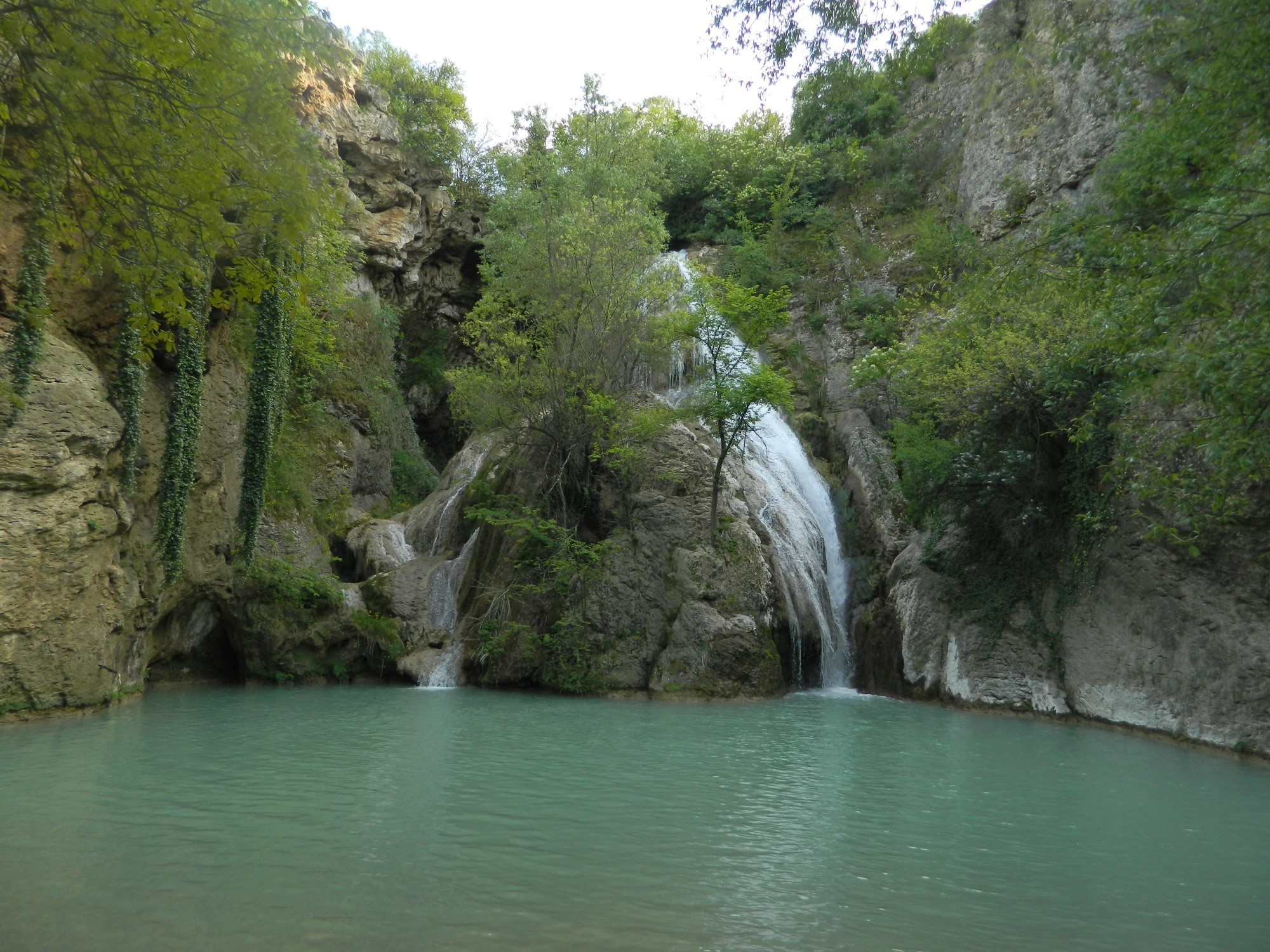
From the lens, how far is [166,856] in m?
6.16

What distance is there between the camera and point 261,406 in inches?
751

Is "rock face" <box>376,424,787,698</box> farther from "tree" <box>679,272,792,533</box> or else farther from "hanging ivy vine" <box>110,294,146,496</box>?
"hanging ivy vine" <box>110,294,146,496</box>

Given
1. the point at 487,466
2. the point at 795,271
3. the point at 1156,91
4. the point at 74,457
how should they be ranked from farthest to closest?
the point at 795,271, the point at 487,466, the point at 1156,91, the point at 74,457

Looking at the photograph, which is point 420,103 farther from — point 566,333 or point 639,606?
point 639,606

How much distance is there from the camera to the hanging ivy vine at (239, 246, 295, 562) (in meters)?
18.7

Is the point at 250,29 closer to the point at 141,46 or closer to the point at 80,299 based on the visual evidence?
the point at 141,46

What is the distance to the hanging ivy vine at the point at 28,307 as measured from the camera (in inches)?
456

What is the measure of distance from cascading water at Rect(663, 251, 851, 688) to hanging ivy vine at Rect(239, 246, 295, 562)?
10.2 metres

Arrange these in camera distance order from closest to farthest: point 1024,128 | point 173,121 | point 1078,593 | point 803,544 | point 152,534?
point 173,121
point 152,534
point 1078,593
point 803,544
point 1024,128

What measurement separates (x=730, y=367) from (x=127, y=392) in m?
12.6

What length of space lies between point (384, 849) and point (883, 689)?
15.1 m

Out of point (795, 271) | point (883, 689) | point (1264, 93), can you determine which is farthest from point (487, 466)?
point (1264, 93)

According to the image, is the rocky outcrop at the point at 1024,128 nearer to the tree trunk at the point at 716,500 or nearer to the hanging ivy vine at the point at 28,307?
the tree trunk at the point at 716,500

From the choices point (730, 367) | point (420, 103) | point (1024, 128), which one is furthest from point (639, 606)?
point (420, 103)
